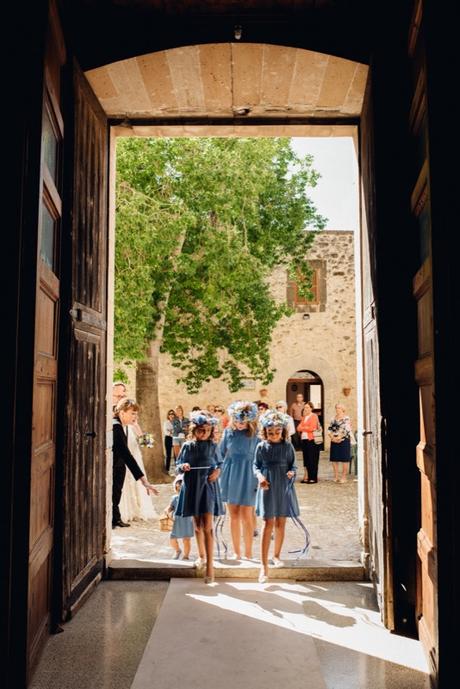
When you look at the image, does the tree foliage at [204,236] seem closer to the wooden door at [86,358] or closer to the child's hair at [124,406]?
the child's hair at [124,406]

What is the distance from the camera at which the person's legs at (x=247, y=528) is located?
558 cm

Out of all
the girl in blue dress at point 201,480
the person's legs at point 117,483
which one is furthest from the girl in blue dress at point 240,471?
the person's legs at point 117,483

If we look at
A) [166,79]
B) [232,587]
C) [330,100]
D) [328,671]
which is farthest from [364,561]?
[166,79]

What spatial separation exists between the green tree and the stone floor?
6.68 metres

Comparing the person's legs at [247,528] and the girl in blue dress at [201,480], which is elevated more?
the girl in blue dress at [201,480]

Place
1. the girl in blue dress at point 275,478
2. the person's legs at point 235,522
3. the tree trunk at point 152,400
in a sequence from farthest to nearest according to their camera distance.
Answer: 1. the tree trunk at point 152,400
2. the person's legs at point 235,522
3. the girl in blue dress at point 275,478

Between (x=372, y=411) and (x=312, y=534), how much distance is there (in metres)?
3.17

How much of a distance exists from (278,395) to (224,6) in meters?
14.0

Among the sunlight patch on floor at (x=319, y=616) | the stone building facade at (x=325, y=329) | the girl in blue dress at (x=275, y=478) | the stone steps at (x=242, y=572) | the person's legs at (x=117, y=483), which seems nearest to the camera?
the sunlight patch on floor at (x=319, y=616)

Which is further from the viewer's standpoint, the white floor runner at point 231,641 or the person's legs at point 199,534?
the person's legs at point 199,534

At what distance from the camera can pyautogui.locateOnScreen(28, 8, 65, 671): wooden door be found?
340 cm

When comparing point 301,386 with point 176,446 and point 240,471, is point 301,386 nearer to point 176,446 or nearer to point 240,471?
point 176,446

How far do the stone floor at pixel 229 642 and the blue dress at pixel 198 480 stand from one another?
0.65 metres

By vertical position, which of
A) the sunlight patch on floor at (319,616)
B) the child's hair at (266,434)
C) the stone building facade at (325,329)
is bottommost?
the sunlight patch on floor at (319,616)
